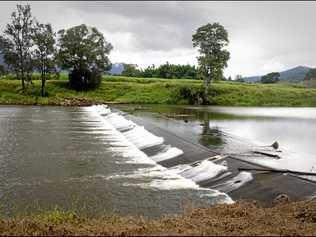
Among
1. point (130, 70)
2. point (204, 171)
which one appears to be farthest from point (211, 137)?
point (130, 70)

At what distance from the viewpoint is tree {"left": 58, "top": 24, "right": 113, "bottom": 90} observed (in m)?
73.3

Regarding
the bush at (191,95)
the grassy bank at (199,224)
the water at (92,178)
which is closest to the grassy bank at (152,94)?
the bush at (191,95)

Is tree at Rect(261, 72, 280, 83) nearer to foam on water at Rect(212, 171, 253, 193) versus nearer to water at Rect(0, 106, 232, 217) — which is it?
water at Rect(0, 106, 232, 217)

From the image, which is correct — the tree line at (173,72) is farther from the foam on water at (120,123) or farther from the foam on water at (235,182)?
the foam on water at (235,182)

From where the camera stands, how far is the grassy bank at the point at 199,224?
815cm

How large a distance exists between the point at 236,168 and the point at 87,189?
228 inches

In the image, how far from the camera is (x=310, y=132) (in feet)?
105

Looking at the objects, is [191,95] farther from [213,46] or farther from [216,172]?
[216,172]

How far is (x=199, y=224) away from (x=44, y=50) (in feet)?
209

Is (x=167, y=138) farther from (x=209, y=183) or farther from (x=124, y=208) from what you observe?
(x=124, y=208)

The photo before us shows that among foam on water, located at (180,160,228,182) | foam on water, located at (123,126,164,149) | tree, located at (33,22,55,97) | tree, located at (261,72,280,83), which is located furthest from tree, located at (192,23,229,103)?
tree, located at (261,72,280,83)

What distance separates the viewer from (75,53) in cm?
7381

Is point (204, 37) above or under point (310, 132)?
above

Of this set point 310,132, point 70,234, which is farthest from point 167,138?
point 70,234
